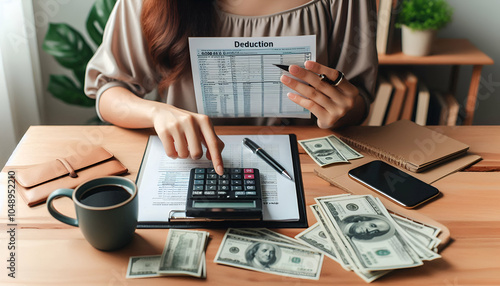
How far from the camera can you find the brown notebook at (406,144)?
0.89 metres

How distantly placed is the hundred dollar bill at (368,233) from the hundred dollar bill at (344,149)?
17 cm

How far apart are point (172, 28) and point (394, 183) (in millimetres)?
638

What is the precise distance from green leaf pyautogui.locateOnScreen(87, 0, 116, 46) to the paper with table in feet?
3.70

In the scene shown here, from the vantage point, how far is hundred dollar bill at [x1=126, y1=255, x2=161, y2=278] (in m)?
0.61

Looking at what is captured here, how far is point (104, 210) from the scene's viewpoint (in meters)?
0.60

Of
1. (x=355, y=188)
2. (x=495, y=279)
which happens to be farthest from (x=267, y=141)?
(x=495, y=279)

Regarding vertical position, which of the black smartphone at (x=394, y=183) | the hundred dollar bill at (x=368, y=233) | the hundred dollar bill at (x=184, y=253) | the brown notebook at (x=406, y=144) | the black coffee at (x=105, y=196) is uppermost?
the black coffee at (x=105, y=196)

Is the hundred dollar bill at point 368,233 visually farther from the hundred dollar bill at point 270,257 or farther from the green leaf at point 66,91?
the green leaf at point 66,91

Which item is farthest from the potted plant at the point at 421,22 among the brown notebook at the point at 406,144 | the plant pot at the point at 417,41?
the brown notebook at the point at 406,144

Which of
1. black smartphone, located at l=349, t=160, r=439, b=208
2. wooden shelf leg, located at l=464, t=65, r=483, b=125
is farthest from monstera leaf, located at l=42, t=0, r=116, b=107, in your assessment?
wooden shelf leg, located at l=464, t=65, r=483, b=125

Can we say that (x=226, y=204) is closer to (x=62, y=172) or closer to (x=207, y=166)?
(x=207, y=166)

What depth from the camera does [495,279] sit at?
611mm

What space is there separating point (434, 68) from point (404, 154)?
5.14ft

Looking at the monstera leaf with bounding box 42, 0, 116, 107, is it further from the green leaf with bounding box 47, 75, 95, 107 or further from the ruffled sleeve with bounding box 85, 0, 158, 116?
the ruffled sleeve with bounding box 85, 0, 158, 116
